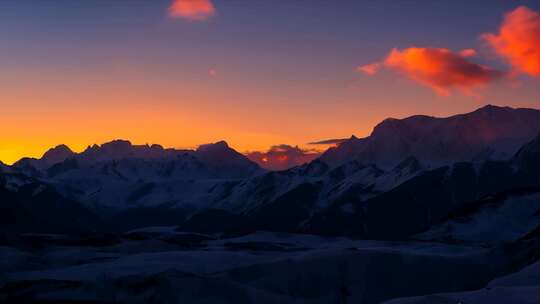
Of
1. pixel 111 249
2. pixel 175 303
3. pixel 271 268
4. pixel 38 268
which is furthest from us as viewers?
pixel 111 249

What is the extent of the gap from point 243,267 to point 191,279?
15.9 m

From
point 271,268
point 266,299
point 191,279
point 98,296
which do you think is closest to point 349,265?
point 271,268

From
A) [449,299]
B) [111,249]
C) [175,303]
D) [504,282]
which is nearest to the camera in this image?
[449,299]

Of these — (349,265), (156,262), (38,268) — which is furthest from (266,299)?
(38,268)

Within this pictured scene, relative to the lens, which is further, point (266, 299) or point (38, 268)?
point (38, 268)

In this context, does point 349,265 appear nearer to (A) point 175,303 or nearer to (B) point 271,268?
(B) point 271,268

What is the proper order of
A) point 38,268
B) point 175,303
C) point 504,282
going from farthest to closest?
point 38,268, point 175,303, point 504,282

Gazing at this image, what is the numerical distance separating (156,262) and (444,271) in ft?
148

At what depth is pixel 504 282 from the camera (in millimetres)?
69375

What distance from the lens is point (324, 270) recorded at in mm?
103750

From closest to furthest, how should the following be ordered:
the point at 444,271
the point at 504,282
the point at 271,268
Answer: the point at 504,282 → the point at 271,268 → the point at 444,271

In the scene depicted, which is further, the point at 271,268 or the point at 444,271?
the point at 444,271

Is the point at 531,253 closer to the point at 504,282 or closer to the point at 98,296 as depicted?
the point at 504,282

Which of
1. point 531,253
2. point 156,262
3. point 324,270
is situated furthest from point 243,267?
point 531,253
